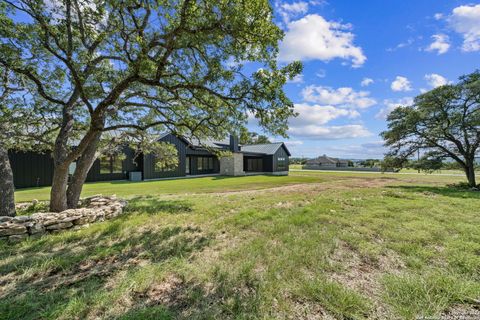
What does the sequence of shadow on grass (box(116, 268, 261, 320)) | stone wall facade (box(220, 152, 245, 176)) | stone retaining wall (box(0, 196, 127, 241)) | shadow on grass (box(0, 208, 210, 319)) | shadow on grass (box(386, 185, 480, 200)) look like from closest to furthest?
shadow on grass (box(116, 268, 261, 320)) → shadow on grass (box(0, 208, 210, 319)) → stone retaining wall (box(0, 196, 127, 241)) → shadow on grass (box(386, 185, 480, 200)) → stone wall facade (box(220, 152, 245, 176))

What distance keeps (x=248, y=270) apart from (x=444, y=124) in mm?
17271

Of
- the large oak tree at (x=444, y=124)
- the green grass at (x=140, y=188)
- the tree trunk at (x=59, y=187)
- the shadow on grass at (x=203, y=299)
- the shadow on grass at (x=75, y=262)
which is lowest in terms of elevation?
the shadow on grass at (x=203, y=299)

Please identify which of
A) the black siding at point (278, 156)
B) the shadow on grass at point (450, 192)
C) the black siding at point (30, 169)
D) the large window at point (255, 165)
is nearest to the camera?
the shadow on grass at point (450, 192)

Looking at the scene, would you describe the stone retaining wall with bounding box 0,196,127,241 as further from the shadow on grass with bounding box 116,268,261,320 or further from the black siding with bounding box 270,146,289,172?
the black siding with bounding box 270,146,289,172

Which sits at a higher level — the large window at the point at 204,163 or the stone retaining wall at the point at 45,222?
the large window at the point at 204,163

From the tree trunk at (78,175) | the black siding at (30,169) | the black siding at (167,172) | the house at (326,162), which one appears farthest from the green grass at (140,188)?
the house at (326,162)

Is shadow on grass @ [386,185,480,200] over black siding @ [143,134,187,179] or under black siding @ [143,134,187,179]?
under

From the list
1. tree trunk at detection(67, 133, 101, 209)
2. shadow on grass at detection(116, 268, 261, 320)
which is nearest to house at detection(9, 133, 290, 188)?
tree trunk at detection(67, 133, 101, 209)

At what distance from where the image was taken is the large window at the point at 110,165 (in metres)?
16.2

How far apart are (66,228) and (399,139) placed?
1839 cm

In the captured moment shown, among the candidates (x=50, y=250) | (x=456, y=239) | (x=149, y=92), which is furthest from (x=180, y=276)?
(x=149, y=92)

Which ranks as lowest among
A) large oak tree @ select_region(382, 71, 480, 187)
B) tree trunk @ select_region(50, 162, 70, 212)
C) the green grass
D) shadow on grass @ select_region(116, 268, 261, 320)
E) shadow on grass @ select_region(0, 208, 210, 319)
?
shadow on grass @ select_region(116, 268, 261, 320)

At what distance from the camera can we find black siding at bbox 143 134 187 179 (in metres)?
17.7

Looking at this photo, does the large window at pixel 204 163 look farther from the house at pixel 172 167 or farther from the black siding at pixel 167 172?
the black siding at pixel 167 172
